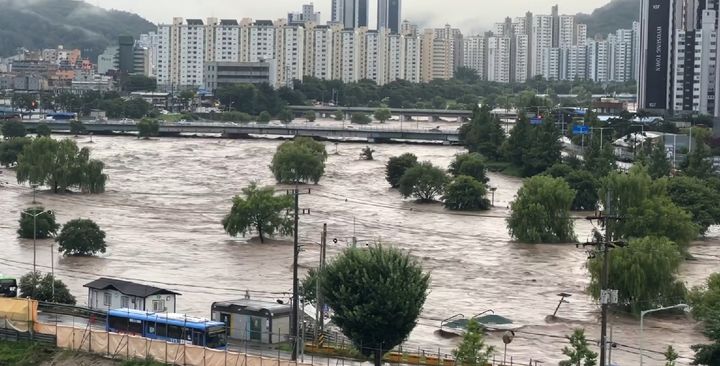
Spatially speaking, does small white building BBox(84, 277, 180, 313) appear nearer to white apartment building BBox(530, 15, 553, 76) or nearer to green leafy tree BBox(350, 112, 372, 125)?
green leafy tree BBox(350, 112, 372, 125)

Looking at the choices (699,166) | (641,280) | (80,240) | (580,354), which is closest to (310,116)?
(699,166)

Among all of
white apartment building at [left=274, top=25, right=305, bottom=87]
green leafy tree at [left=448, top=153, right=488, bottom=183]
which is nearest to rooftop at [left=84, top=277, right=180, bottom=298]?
green leafy tree at [left=448, top=153, right=488, bottom=183]

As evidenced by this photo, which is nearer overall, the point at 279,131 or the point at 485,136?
the point at 485,136

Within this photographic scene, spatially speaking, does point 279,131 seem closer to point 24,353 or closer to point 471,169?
point 471,169

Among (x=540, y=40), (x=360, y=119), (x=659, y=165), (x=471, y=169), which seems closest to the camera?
(x=659, y=165)

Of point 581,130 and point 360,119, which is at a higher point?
point 581,130

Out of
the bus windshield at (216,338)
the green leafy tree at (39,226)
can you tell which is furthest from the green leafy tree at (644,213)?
the bus windshield at (216,338)

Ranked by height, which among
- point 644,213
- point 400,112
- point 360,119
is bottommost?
point 644,213

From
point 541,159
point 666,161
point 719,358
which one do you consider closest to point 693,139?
point 541,159
